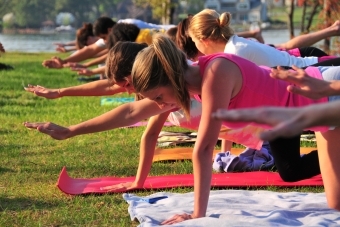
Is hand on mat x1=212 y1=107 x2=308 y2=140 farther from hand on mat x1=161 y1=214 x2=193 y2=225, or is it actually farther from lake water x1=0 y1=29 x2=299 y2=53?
lake water x1=0 y1=29 x2=299 y2=53

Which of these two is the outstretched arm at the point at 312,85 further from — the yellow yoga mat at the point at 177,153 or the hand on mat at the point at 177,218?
the yellow yoga mat at the point at 177,153

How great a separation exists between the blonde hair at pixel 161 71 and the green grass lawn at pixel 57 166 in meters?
0.80

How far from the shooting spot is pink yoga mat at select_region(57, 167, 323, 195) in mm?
4596

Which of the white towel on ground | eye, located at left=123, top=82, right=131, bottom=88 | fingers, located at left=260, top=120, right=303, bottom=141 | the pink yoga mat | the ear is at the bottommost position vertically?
the pink yoga mat

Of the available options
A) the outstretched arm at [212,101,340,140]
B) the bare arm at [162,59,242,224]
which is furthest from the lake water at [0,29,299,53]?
the outstretched arm at [212,101,340,140]

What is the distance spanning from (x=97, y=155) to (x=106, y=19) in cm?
407

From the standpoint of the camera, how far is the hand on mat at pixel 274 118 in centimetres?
168

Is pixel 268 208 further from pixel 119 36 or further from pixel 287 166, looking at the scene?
pixel 119 36

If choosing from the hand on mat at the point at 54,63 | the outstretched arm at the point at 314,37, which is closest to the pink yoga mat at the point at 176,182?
the outstretched arm at the point at 314,37

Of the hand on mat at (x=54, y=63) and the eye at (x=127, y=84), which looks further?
the hand on mat at (x=54, y=63)

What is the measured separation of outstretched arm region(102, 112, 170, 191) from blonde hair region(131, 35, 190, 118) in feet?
2.77

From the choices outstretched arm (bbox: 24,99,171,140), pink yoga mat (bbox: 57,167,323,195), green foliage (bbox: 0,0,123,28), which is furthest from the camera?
green foliage (bbox: 0,0,123,28)

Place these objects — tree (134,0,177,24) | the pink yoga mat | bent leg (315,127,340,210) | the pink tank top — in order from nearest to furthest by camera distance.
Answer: the pink tank top
bent leg (315,127,340,210)
the pink yoga mat
tree (134,0,177,24)

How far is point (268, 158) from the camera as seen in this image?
5355 millimetres
